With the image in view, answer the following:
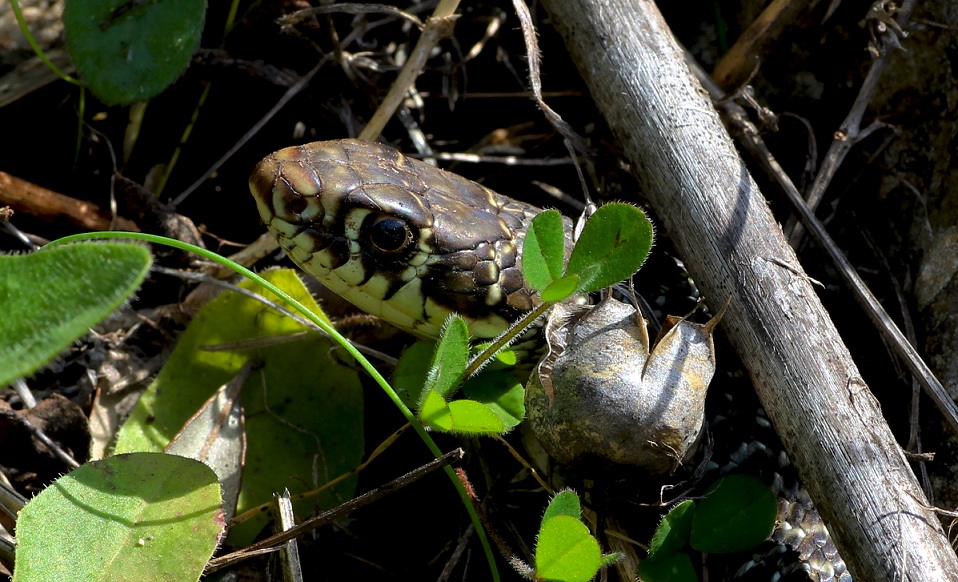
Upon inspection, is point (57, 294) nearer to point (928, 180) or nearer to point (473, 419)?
point (473, 419)

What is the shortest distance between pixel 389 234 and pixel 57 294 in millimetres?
904

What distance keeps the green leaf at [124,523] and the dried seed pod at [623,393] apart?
0.66 metres

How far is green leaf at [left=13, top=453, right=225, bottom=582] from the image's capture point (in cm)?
147

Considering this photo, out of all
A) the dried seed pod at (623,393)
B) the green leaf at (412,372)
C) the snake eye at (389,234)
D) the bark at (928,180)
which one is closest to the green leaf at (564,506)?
the dried seed pod at (623,393)

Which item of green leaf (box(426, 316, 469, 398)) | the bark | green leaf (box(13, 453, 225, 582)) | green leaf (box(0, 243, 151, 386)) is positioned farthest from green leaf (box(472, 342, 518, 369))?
the bark

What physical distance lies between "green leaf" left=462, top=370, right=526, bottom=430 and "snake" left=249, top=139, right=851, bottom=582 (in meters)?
0.21

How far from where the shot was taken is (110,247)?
3.50 ft

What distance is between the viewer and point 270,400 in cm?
206

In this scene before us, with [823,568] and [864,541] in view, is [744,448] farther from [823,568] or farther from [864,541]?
[864,541]

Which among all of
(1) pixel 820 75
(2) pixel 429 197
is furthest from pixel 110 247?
(1) pixel 820 75

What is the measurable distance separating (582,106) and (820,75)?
709 millimetres

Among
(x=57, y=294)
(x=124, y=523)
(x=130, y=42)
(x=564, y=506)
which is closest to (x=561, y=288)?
(x=564, y=506)

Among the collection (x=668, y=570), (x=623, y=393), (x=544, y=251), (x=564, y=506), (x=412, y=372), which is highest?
(x=544, y=251)

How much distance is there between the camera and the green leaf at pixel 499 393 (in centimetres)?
176
